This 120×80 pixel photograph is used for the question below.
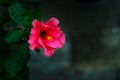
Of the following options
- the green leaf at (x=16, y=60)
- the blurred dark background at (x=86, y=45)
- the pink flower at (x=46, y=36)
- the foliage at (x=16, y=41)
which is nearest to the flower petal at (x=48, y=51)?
the pink flower at (x=46, y=36)

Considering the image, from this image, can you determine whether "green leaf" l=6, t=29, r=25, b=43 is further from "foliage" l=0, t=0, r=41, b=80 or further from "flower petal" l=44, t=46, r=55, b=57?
"flower petal" l=44, t=46, r=55, b=57

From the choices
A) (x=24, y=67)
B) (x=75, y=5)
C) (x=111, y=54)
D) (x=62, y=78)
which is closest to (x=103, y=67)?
(x=111, y=54)

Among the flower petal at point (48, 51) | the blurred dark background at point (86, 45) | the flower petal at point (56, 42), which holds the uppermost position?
Result: the flower petal at point (56, 42)

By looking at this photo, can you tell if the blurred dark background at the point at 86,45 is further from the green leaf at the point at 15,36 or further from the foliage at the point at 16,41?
the green leaf at the point at 15,36

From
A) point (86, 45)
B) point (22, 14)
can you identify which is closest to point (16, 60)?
point (22, 14)

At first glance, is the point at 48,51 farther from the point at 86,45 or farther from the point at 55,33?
the point at 86,45

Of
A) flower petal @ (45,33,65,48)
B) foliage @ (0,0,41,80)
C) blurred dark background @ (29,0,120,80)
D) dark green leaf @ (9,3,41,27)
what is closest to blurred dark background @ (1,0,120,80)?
blurred dark background @ (29,0,120,80)
